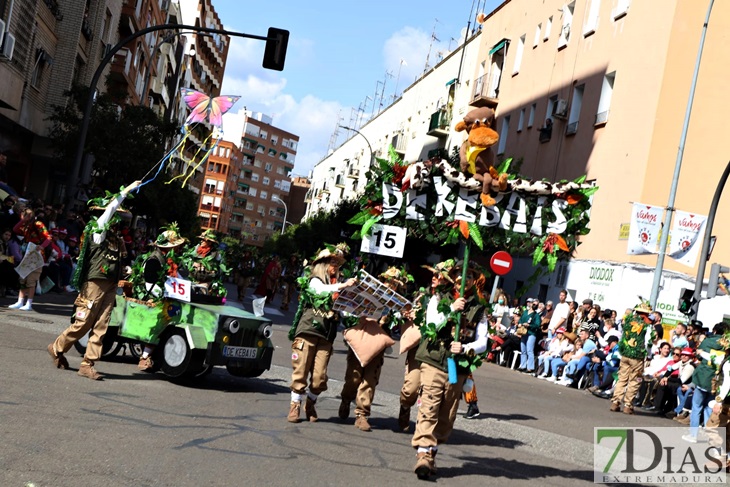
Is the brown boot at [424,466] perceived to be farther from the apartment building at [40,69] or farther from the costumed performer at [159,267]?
the apartment building at [40,69]

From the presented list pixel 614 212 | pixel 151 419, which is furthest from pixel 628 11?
pixel 151 419

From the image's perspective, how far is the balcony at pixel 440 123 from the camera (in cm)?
5897

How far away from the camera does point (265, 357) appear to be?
13.1 m

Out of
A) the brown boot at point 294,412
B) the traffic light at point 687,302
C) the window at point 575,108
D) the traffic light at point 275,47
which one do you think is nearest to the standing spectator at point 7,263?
the traffic light at point 275,47

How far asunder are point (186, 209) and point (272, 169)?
118943 mm

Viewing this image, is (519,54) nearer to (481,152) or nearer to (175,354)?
(175,354)

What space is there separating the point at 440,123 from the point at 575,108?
866 inches

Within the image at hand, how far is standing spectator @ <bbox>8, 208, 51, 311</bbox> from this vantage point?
1861cm

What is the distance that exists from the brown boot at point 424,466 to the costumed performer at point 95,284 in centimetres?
439

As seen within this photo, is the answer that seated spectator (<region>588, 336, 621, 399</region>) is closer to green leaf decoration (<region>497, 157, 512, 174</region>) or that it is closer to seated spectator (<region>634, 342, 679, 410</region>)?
seated spectator (<region>634, 342, 679, 410</region>)

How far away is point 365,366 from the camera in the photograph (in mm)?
11422

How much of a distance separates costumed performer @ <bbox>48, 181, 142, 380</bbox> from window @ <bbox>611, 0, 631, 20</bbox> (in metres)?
25.3

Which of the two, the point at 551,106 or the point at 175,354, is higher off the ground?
the point at 551,106

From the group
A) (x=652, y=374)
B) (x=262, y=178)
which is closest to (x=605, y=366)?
(x=652, y=374)
